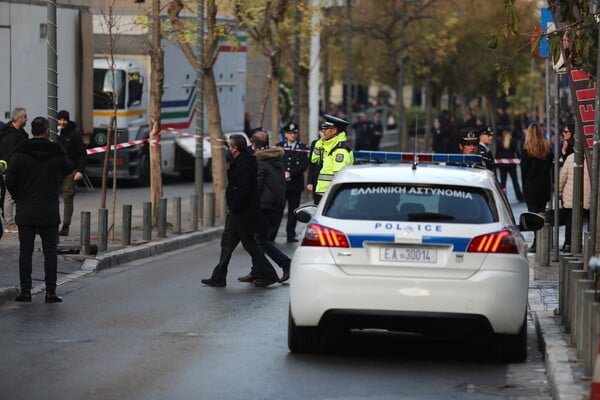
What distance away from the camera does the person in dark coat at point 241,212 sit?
1641 cm

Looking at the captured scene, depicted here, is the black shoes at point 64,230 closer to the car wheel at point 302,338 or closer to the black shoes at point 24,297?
the black shoes at point 24,297

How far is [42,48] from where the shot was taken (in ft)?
87.6

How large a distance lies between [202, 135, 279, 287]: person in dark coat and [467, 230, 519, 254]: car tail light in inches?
220

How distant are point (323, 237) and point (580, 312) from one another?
1.91 m

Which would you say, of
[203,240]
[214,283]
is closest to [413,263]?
[214,283]

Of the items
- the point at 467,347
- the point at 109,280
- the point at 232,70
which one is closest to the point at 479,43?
the point at 232,70

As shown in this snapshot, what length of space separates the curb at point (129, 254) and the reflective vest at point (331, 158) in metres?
2.60

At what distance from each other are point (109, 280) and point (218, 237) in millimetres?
7336

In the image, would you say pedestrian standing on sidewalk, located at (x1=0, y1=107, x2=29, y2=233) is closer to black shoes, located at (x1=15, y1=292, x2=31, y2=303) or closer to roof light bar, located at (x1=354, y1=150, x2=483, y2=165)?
black shoes, located at (x1=15, y1=292, x2=31, y2=303)

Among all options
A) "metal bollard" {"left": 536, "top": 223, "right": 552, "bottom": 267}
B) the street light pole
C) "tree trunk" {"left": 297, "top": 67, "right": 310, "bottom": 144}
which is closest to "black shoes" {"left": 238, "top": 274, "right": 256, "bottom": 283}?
"metal bollard" {"left": 536, "top": 223, "right": 552, "bottom": 267}

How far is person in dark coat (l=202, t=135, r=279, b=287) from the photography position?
1641 cm

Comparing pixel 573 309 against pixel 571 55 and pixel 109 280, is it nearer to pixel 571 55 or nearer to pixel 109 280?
pixel 571 55

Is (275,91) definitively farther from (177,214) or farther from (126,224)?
(126,224)

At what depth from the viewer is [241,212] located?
16562mm
